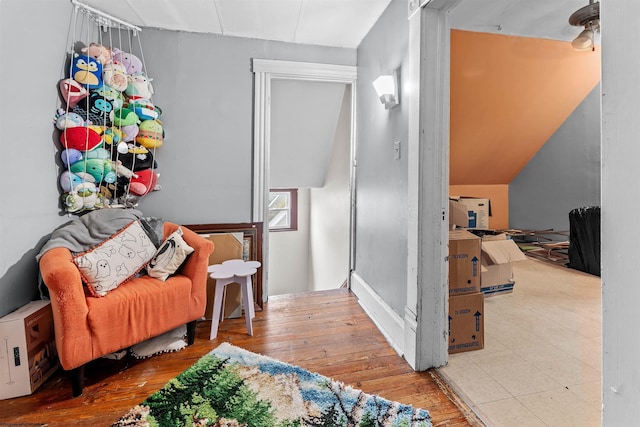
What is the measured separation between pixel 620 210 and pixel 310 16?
7.58 feet

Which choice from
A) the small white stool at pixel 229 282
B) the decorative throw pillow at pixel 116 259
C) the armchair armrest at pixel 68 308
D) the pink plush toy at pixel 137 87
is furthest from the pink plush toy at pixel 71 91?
the small white stool at pixel 229 282

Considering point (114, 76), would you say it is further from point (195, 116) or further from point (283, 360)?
point (283, 360)

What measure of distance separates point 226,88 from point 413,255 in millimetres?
2050

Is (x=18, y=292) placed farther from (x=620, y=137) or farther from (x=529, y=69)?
(x=529, y=69)

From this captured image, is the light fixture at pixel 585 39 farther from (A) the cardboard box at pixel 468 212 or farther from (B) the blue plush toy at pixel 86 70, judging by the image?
(B) the blue plush toy at pixel 86 70

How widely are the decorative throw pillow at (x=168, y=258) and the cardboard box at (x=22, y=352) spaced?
0.58 meters

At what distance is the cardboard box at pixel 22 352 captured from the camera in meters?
1.57

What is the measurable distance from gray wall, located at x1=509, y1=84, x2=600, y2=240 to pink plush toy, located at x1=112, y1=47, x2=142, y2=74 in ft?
16.2

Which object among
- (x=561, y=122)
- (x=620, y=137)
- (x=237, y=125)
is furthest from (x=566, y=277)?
(x=237, y=125)

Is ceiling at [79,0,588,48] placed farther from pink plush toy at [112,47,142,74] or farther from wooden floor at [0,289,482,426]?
wooden floor at [0,289,482,426]

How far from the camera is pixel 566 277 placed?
134 inches

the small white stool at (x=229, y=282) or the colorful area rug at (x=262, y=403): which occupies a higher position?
the small white stool at (x=229, y=282)

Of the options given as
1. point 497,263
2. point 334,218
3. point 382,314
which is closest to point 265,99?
point 334,218

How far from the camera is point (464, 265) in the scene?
2041 millimetres
